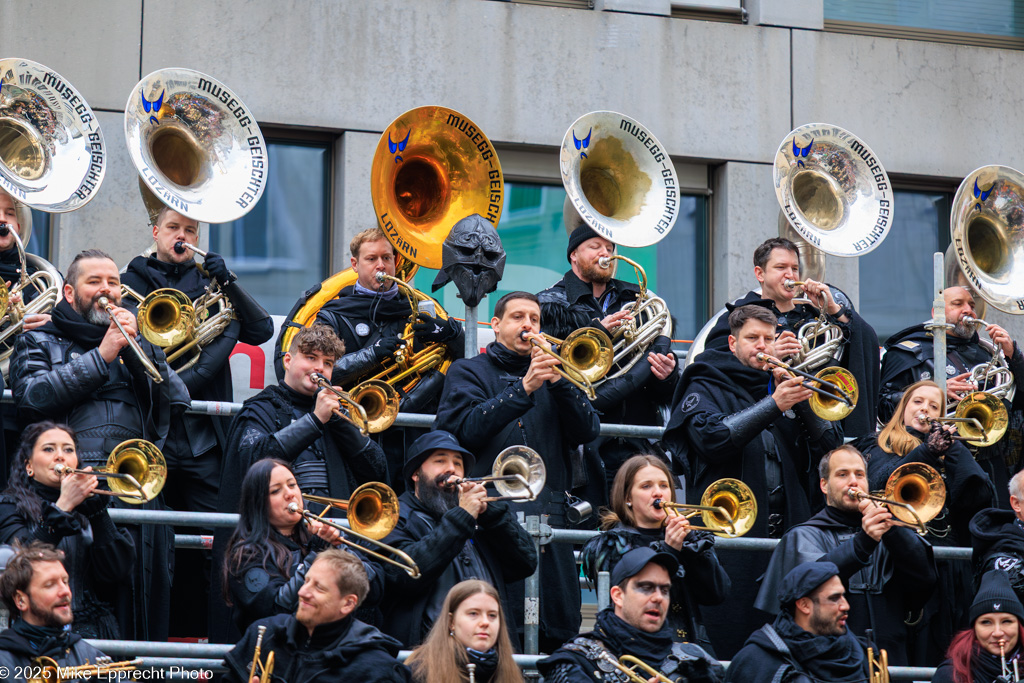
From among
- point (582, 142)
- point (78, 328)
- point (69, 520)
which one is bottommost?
point (69, 520)

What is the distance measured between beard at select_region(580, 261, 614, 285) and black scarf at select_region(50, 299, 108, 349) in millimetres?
2576

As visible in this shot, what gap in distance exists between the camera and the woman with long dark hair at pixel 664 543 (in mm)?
7355

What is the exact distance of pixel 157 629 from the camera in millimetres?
7961

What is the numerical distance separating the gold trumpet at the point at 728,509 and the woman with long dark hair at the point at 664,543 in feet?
1.23

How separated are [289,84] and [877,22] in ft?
14.9

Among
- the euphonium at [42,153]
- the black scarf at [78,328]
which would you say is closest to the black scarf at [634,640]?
the black scarf at [78,328]

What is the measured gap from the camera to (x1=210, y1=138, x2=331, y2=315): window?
11719mm

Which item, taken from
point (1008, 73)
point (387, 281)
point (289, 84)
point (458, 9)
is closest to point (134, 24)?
point (289, 84)

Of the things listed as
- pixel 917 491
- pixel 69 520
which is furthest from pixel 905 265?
pixel 69 520

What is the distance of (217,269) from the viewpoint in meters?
8.80

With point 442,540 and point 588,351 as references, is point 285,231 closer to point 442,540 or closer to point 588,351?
point 588,351

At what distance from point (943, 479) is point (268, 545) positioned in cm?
329

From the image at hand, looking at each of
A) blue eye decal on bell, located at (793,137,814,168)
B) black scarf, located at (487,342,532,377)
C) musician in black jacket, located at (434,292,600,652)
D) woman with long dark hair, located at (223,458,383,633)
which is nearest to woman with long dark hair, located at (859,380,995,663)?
musician in black jacket, located at (434,292,600,652)

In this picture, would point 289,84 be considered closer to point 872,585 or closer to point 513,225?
point 513,225
